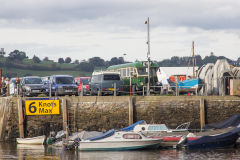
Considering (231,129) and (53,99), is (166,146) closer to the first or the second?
(231,129)

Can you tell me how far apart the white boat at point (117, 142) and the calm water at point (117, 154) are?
1.26 feet

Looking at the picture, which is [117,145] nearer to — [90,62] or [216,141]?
[216,141]

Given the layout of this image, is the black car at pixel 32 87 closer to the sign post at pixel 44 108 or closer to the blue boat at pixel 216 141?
the sign post at pixel 44 108

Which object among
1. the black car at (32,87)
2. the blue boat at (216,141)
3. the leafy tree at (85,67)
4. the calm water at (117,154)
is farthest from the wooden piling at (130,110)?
the leafy tree at (85,67)

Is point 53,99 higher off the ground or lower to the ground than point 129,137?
higher

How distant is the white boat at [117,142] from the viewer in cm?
2922

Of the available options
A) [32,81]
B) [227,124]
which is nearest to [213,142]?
[227,124]

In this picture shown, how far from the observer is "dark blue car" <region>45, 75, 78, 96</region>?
38.3 m

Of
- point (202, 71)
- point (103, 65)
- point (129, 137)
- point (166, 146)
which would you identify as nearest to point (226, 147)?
point (166, 146)

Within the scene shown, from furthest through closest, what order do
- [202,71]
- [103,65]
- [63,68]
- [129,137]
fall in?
1. [103,65]
2. [63,68]
3. [202,71]
4. [129,137]

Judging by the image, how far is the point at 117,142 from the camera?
2934 cm

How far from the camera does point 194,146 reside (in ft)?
98.4

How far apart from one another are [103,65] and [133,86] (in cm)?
13045

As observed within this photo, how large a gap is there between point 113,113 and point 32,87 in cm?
773
